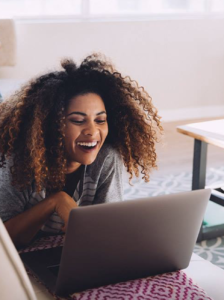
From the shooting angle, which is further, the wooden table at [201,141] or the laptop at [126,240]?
the wooden table at [201,141]

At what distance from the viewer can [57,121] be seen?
1420mm

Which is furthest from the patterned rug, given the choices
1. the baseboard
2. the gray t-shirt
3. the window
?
the window

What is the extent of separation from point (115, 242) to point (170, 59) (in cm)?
370

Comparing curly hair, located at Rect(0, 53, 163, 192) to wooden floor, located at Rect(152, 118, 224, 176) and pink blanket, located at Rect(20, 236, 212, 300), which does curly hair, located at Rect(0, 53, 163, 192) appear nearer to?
pink blanket, located at Rect(20, 236, 212, 300)

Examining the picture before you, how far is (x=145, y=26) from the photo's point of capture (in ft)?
14.6

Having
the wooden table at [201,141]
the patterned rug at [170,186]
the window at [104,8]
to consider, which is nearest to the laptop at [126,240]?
the wooden table at [201,141]

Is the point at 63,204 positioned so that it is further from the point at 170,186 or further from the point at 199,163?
the point at 170,186

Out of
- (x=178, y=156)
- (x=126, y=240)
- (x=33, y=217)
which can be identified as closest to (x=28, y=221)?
(x=33, y=217)

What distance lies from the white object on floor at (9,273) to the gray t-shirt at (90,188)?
0.53 meters

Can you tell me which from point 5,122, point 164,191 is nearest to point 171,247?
point 5,122

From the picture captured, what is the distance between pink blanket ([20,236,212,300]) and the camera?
1.12 metres

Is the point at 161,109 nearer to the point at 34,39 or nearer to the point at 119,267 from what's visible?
the point at 34,39

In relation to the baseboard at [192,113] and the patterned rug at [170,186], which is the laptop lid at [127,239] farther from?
the baseboard at [192,113]

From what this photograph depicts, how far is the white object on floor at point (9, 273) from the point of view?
34.1 inches
